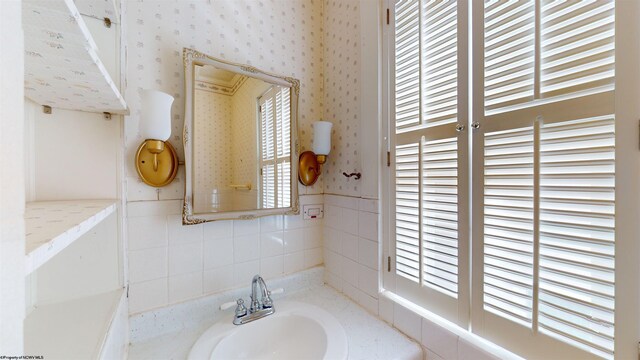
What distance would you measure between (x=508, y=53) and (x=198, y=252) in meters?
1.30

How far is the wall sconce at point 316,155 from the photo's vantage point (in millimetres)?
1212

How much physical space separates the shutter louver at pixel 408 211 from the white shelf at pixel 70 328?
93 centimetres

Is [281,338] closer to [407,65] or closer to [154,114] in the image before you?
[154,114]

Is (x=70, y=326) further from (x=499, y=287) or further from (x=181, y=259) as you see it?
(x=499, y=287)

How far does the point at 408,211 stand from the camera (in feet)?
3.08

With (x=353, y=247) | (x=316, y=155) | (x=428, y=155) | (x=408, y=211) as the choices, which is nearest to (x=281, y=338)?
(x=353, y=247)

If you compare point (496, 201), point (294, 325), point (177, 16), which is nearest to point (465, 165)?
point (496, 201)

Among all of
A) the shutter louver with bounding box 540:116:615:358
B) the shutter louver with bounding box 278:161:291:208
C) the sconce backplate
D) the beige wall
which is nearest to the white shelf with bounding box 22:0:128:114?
the beige wall

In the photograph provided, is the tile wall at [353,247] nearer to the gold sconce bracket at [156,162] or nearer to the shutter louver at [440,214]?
the shutter louver at [440,214]

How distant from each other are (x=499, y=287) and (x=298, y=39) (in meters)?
1.41

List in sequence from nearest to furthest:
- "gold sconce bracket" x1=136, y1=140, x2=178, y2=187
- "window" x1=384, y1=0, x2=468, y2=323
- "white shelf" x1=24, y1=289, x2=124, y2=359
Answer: "white shelf" x1=24, y1=289, x2=124, y2=359 < "window" x1=384, y1=0, x2=468, y2=323 < "gold sconce bracket" x1=136, y1=140, x2=178, y2=187

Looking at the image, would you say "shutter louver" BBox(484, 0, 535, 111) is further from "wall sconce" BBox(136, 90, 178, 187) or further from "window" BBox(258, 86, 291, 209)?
"wall sconce" BBox(136, 90, 178, 187)

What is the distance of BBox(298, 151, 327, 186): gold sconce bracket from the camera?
51.2 inches

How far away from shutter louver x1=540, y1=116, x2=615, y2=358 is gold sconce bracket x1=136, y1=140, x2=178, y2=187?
1209 mm
